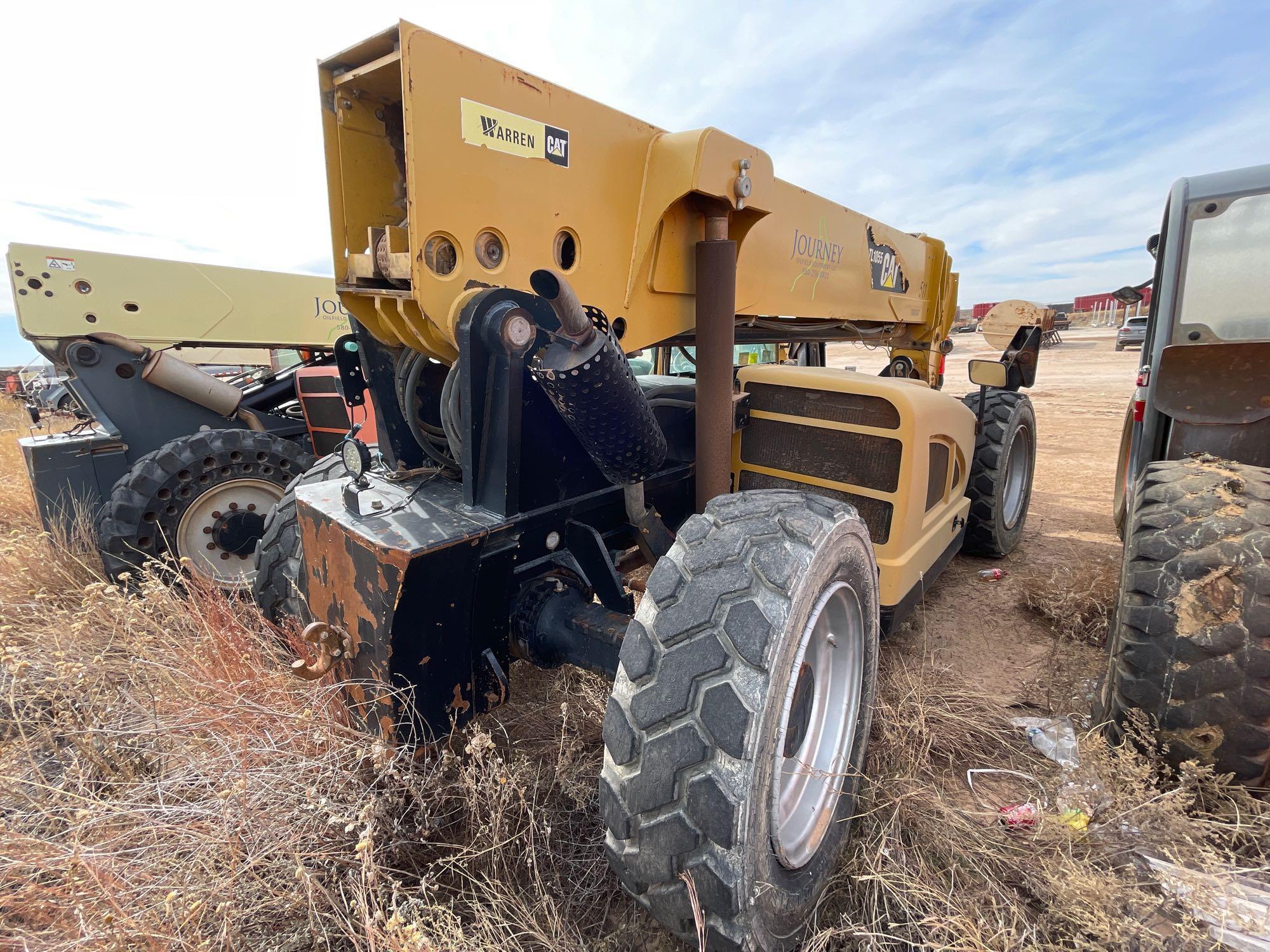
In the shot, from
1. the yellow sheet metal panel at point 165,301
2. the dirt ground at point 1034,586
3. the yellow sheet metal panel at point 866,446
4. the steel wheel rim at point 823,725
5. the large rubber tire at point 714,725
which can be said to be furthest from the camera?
the yellow sheet metal panel at point 165,301

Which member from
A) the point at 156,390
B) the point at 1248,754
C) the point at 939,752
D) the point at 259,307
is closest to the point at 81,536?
the point at 156,390

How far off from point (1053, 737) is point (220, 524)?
4983 millimetres

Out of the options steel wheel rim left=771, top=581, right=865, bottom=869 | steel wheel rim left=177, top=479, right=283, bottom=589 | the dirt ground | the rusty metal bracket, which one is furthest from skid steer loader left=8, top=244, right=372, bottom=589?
the dirt ground

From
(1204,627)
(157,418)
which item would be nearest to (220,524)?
(157,418)

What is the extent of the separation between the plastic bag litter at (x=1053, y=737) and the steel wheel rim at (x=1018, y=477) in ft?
7.89

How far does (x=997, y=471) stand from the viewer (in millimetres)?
4281

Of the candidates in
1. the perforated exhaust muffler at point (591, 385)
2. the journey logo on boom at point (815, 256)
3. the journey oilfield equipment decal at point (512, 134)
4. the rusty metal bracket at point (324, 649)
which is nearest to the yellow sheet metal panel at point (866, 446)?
the journey logo on boom at point (815, 256)

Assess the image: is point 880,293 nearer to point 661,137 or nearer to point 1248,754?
point 661,137

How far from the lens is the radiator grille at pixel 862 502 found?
2.69 metres

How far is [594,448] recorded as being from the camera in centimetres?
196

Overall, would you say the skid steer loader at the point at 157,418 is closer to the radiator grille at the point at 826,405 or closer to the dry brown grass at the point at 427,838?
the dry brown grass at the point at 427,838

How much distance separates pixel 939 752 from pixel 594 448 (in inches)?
76.1

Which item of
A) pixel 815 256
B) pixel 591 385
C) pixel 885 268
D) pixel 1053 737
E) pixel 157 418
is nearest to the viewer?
pixel 591 385

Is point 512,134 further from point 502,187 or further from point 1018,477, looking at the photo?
point 1018,477
